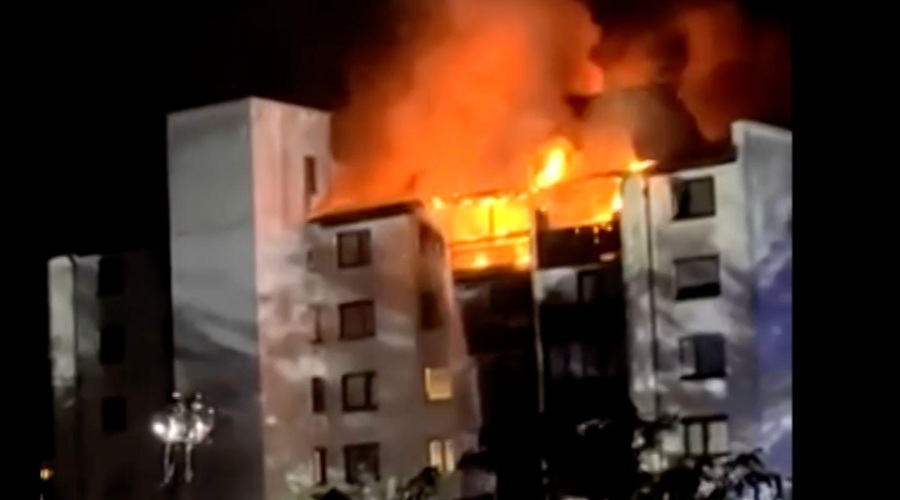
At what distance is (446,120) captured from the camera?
8586mm

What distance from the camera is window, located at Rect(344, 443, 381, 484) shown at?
786 cm

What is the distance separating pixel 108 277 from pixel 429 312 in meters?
1.69

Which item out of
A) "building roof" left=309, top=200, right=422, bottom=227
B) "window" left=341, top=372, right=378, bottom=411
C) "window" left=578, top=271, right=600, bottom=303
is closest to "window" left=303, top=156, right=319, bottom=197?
"building roof" left=309, top=200, right=422, bottom=227

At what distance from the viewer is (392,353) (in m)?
7.79

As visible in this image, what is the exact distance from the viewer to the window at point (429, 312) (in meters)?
7.75

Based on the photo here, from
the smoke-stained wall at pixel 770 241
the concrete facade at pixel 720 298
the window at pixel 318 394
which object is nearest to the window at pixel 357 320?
the window at pixel 318 394

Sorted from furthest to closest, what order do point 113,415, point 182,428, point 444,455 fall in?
point 113,415, point 444,455, point 182,428

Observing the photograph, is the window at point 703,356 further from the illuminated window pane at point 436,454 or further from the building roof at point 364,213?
the building roof at point 364,213

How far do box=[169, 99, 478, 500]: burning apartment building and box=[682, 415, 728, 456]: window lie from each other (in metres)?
1.04

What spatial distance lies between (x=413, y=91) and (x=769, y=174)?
2.27 m

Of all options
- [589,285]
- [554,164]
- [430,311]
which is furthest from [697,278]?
[430,311]

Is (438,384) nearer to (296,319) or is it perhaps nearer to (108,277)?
(296,319)

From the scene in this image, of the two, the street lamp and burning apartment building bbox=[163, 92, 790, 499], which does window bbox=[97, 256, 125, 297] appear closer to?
burning apartment building bbox=[163, 92, 790, 499]

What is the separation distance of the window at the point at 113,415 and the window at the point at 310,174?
1.36 meters
